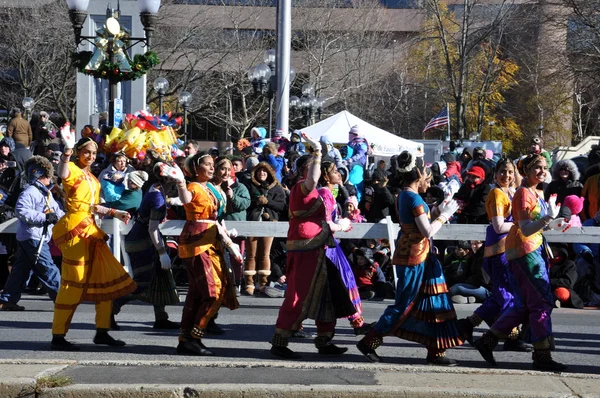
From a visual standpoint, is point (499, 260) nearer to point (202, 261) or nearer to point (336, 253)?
point (336, 253)

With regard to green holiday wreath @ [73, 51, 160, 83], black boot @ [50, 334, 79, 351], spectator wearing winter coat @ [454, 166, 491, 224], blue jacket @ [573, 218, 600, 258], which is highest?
green holiday wreath @ [73, 51, 160, 83]

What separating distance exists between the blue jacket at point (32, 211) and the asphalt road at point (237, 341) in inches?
34.3

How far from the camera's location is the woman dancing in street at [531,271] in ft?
24.6

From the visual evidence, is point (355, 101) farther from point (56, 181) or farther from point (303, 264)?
point (303, 264)

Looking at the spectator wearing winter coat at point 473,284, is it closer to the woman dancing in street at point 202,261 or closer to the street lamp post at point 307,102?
the woman dancing in street at point 202,261

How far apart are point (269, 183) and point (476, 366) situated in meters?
5.98

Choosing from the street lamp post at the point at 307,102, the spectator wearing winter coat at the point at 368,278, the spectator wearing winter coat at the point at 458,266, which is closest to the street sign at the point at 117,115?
the spectator wearing winter coat at the point at 368,278

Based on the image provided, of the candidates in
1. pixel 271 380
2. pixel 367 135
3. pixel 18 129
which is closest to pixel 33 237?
pixel 271 380

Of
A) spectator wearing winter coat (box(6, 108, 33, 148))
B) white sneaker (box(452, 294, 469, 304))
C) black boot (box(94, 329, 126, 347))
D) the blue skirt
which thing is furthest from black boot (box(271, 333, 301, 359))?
spectator wearing winter coat (box(6, 108, 33, 148))

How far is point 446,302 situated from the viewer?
7.59 metres

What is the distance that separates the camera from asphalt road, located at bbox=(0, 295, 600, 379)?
8.00 metres

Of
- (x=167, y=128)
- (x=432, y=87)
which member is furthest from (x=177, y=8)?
(x=167, y=128)

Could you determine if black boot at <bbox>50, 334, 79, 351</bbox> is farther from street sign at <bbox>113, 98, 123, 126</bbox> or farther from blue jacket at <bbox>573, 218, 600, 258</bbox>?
street sign at <bbox>113, 98, 123, 126</bbox>

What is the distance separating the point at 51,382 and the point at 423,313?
2782 millimetres
